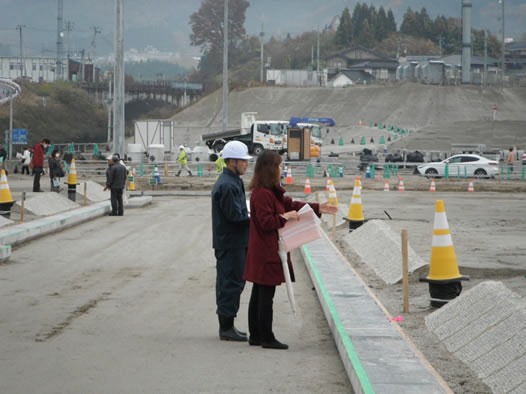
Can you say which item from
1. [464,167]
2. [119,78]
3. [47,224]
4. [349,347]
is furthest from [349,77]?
[349,347]

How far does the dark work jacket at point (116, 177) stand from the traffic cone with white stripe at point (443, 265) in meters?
14.2

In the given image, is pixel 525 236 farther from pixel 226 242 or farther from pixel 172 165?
pixel 172 165

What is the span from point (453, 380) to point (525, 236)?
11316mm

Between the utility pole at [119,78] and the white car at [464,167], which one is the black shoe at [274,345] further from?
the white car at [464,167]

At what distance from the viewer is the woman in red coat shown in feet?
24.8

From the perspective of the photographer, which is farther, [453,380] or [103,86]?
[103,86]

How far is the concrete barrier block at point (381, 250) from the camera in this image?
39.3 feet

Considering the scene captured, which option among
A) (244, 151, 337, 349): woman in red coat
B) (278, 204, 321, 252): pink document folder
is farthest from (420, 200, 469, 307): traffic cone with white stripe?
(278, 204, 321, 252): pink document folder

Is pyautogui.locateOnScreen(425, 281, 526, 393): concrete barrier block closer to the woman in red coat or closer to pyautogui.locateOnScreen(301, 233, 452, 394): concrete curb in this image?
pyautogui.locateOnScreen(301, 233, 452, 394): concrete curb

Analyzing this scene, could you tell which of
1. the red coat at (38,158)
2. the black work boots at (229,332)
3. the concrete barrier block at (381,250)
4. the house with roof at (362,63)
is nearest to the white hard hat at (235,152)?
the black work boots at (229,332)

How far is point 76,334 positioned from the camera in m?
8.41

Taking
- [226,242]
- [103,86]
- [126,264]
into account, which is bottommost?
[126,264]

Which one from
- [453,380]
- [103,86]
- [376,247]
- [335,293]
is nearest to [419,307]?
[335,293]

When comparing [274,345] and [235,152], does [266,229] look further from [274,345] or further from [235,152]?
[274,345]
